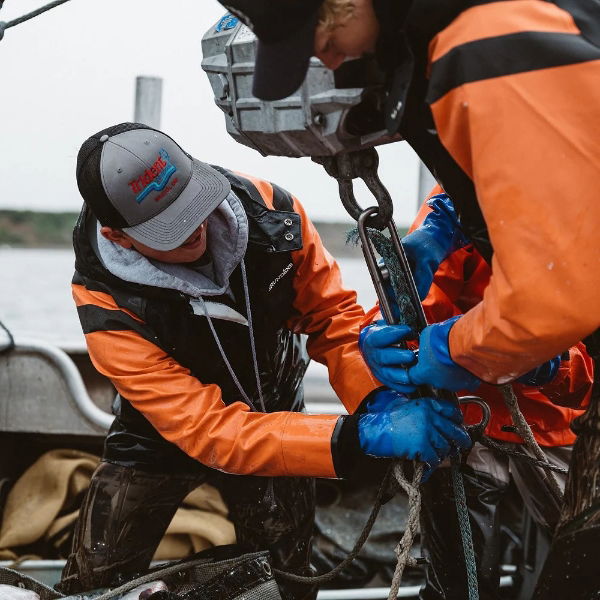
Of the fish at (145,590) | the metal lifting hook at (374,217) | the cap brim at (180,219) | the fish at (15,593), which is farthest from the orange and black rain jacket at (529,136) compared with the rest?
the fish at (15,593)

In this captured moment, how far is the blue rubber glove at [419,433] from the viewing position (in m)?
1.99

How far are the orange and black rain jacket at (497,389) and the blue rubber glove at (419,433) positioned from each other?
1.80ft

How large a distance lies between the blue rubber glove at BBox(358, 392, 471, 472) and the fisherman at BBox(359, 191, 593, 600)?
1.24 feet

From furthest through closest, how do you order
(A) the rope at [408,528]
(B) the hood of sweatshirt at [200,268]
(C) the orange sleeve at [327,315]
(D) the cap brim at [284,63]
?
(C) the orange sleeve at [327,315]
(B) the hood of sweatshirt at [200,268]
(A) the rope at [408,528]
(D) the cap brim at [284,63]

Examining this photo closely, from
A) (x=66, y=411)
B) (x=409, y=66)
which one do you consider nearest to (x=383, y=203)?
(x=409, y=66)

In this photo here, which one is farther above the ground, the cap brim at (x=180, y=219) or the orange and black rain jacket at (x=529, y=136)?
the orange and black rain jacket at (x=529, y=136)

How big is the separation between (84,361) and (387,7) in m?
3.03

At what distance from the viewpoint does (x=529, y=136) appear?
1.37 m

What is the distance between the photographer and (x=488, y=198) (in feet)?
4.71

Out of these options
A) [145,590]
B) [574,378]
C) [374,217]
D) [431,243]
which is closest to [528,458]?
[574,378]

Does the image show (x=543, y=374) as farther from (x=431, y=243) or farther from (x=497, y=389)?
(x=431, y=243)

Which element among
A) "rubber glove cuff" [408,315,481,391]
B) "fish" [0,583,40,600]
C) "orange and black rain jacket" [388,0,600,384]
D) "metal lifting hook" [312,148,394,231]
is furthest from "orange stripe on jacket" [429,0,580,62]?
"fish" [0,583,40,600]

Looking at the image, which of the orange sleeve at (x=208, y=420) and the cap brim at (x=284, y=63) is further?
the orange sleeve at (x=208, y=420)

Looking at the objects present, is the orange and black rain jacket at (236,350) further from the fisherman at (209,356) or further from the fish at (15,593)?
the fish at (15,593)
